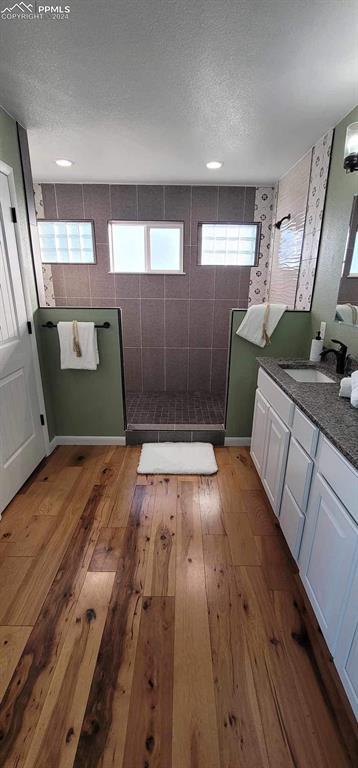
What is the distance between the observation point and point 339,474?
1.15 metres

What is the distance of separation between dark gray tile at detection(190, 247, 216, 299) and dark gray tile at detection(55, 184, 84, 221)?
1316 millimetres

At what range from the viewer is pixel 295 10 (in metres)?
1.23

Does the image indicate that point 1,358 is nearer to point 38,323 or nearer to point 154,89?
point 38,323

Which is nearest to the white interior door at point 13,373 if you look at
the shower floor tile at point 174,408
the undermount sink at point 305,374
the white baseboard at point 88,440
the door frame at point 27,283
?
the door frame at point 27,283

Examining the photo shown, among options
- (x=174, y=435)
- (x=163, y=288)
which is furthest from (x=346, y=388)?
(x=163, y=288)

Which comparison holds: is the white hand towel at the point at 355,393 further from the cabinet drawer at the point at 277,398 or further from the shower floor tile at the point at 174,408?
the shower floor tile at the point at 174,408

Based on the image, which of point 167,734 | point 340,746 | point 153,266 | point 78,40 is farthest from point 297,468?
point 153,266

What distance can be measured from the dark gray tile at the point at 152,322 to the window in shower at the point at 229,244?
0.72 meters

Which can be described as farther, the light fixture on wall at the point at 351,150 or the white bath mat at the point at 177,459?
the white bath mat at the point at 177,459

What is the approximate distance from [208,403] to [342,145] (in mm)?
2489

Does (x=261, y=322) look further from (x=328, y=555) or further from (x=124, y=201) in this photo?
(x=124, y=201)

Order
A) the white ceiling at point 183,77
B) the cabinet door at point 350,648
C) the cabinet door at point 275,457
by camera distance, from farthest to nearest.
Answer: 1. the cabinet door at point 275,457
2. the white ceiling at point 183,77
3. the cabinet door at point 350,648

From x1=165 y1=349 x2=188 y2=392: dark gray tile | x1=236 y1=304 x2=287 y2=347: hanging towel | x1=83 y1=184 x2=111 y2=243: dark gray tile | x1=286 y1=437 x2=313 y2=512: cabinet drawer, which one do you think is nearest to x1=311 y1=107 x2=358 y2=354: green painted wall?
x1=236 y1=304 x2=287 y2=347: hanging towel

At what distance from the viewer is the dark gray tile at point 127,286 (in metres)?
3.65
